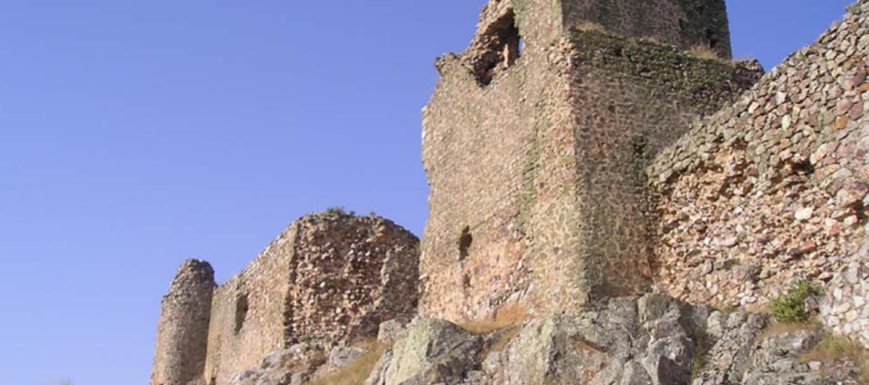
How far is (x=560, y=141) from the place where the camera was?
14.7 meters

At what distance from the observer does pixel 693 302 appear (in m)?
13.2

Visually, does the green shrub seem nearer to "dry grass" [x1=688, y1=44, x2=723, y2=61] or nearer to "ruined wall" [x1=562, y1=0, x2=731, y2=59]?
"dry grass" [x1=688, y1=44, x2=723, y2=61]

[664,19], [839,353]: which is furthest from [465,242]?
[839,353]

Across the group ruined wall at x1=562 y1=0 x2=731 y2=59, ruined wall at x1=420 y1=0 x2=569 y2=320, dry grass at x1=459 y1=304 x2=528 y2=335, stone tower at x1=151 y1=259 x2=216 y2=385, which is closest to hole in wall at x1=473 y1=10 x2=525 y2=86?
ruined wall at x1=420 y1=0 x2=569 y2=320

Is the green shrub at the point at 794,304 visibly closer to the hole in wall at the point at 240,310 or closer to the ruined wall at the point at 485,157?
the ruined wall at the point at 485,157

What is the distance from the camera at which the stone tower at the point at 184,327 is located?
29.0 m

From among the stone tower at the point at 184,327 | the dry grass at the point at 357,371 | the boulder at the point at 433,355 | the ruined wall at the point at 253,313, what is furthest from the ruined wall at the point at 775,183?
the stone tower at the point at 184,327

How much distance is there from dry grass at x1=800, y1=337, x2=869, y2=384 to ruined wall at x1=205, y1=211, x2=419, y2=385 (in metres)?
12.2

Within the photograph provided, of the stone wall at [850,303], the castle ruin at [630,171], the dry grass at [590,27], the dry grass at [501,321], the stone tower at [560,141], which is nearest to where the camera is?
the stone wall at [850,303]

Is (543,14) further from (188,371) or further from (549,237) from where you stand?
(188,371)

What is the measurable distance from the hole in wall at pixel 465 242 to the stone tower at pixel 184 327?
13.9 meters

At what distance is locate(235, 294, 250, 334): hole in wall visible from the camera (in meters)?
25.3

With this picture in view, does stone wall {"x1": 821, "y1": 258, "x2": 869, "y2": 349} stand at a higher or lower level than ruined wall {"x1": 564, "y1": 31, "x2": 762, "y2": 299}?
lower

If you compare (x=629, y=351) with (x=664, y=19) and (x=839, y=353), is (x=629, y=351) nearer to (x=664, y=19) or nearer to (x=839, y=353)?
(x=839, y=353)
